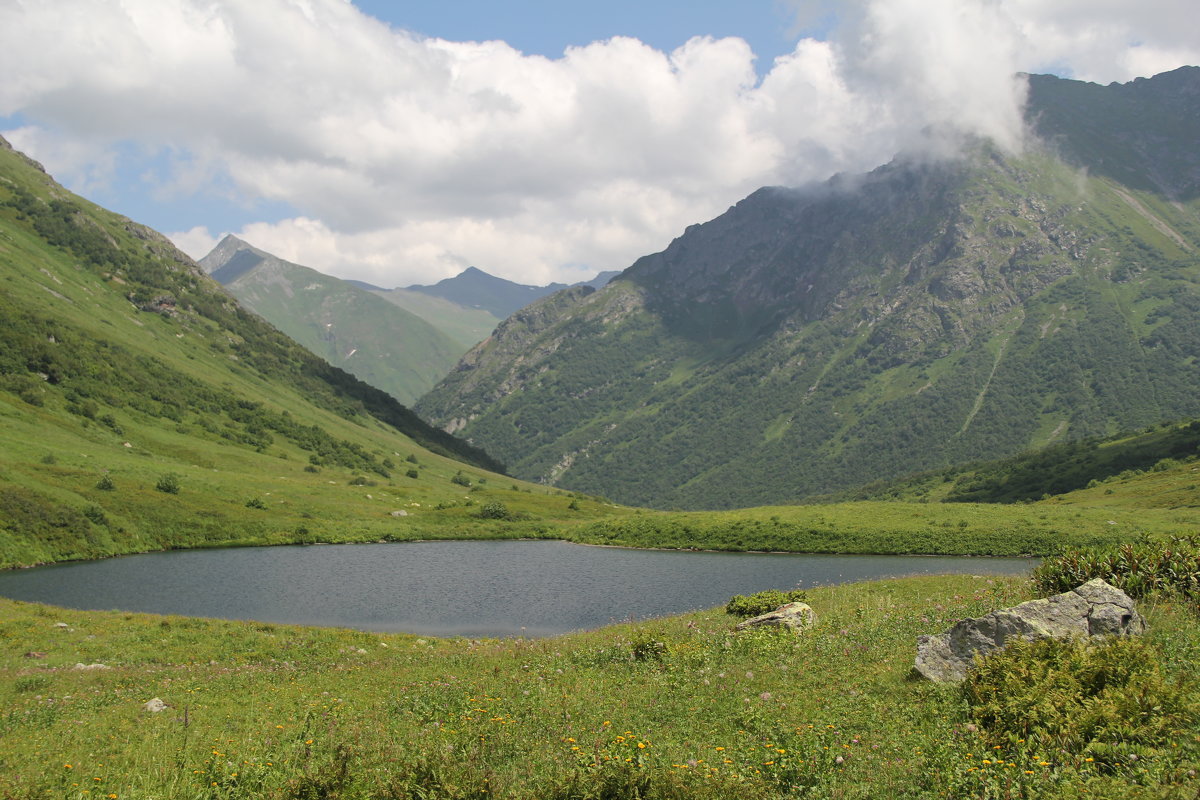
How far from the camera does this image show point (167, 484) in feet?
345

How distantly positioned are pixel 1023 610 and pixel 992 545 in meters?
83.4

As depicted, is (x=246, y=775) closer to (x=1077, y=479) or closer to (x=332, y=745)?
(x=332, y=745)

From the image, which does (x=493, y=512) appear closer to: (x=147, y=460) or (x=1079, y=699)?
(x=147, y=460)

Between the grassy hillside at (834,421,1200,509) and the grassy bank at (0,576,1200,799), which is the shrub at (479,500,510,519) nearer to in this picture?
the grassy hillside at (834,421,1200,509)

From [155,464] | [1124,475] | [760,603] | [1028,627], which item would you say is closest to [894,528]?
[760,603]

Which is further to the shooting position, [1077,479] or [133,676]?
[1077,479]

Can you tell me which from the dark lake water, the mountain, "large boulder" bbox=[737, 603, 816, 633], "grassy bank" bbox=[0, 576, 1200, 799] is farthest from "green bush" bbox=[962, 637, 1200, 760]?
the mountain

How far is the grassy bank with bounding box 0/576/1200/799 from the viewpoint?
11797mm

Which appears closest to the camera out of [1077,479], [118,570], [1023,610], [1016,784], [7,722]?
[1016,784]

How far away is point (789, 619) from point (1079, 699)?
13077 millimetres

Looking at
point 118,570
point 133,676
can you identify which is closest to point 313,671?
point 133,676

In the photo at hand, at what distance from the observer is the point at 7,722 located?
1920 cm

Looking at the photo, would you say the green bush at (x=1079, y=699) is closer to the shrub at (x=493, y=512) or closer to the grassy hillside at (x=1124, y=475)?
the grassy hillside at (x=1124, y=475)

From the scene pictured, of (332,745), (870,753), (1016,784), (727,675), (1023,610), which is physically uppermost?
(1023,610)
